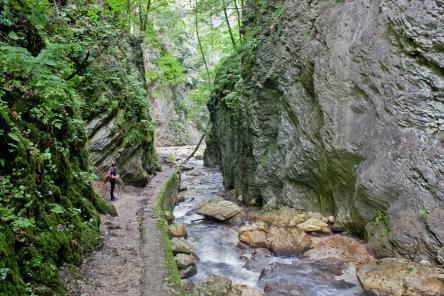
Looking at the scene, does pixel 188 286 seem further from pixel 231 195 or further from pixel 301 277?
pixel 231 195

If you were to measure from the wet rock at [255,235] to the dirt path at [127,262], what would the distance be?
3273 millimetres

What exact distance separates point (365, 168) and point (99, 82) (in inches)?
485

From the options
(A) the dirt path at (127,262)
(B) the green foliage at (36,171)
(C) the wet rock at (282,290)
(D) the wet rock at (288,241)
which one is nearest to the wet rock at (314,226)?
(D) the wet rock at (288,241)

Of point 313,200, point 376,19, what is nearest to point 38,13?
point 376,19

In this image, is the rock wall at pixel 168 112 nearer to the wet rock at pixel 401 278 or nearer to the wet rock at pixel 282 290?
the wet rock at pixel 282 290

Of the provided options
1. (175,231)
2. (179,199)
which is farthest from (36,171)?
(179,199)

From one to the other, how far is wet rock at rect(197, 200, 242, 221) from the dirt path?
3.40m

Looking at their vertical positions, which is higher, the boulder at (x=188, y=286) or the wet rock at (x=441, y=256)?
the wet rock at (x=441, y=256)

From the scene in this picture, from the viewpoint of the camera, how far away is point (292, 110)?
48.9 feet

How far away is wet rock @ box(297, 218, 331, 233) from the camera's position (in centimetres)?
1255

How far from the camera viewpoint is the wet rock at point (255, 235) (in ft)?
39.9

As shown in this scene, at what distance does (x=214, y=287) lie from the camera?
8352mm

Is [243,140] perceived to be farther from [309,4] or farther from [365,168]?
[365,168]

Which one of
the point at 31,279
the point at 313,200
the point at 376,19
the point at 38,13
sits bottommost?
the point at 313,200
